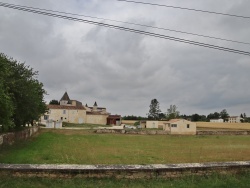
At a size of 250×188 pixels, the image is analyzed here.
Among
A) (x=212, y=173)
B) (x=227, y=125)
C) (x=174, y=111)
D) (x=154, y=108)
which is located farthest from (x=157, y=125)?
(x=212, y=173)

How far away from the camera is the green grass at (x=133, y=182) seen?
865 centimetres

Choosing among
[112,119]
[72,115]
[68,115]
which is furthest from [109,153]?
[112,119]

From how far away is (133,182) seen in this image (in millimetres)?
9297

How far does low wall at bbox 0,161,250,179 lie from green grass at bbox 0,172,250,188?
5.5 inches

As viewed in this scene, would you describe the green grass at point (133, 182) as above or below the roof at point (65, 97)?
below

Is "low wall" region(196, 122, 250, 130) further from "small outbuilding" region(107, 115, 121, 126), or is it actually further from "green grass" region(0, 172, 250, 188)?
"green grass" region(0, 172, 250, 188)

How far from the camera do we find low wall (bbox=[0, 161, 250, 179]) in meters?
8.92

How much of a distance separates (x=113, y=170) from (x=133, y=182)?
0.67 metres

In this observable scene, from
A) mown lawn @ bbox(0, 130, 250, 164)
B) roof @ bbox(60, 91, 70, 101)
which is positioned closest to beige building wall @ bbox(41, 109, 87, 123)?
roof @ bbox(60, 91, 70, 101)

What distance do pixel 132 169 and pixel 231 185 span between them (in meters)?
3.02

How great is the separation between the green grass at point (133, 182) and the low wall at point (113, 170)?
0.14m

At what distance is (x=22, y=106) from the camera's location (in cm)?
2798

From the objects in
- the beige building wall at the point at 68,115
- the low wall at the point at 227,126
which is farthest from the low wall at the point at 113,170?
the beige building wall at the point at 68,115

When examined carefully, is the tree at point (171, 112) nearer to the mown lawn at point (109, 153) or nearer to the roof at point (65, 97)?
the roof at point (65, 97)
